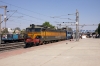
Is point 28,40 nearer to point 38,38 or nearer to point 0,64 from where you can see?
point 38,38

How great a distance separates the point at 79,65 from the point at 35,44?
17769mm

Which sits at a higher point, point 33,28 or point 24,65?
point 33,28

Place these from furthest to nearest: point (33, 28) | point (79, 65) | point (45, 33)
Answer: point (45, 33)
point (33, 28)
point (79, 65)

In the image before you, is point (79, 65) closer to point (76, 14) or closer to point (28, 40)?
point (28, 40)

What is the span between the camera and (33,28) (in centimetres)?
2845

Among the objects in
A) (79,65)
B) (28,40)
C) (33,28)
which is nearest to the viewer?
(79,65)

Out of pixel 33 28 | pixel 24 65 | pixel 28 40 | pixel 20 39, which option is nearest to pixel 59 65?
pixel 24 65

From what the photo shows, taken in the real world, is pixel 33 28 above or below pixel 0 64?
above

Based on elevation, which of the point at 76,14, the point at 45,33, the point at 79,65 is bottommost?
the point at 79,65

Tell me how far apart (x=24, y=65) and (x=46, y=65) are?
1.25 m

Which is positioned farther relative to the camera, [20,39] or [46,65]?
[20,39]

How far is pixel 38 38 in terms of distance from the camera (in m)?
27.9

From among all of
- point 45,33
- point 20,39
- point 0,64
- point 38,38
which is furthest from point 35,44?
point 20,39

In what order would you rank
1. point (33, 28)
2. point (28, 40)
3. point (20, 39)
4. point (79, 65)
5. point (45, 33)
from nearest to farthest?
point (79, 65)
point (28, 40)
point (33, 28)
point (45, 33)
point (20, 39)
